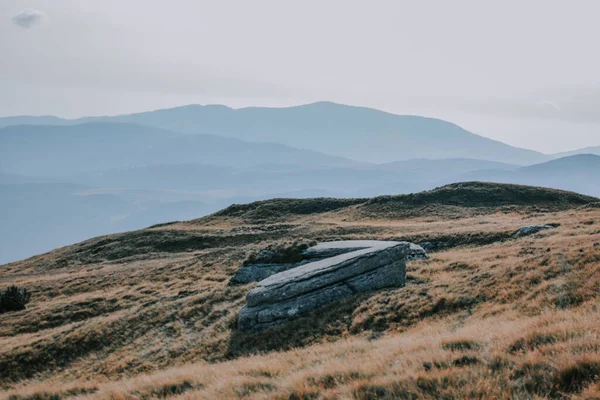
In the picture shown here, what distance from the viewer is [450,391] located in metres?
6.86

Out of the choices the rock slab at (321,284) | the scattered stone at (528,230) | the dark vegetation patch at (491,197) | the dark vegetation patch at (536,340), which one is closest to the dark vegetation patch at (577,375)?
the dark vegetation patch at (536,340)

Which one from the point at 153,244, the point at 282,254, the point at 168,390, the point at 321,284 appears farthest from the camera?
the point at 153,244

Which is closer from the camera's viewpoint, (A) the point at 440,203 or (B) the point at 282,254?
(B) the point at 282,254

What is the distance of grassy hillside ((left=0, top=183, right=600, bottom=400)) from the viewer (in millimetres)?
7590

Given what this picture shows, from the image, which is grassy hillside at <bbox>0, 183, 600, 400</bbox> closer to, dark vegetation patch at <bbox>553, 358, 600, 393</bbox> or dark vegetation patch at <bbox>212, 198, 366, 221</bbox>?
dark vegetation patch at <bbox>553, 358, 600, 393</bbox>

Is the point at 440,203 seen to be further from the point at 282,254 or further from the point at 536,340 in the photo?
the point at 536,340

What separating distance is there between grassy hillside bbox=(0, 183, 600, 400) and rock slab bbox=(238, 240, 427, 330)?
2.61ft

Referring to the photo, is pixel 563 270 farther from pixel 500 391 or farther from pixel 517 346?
pixel 500 391

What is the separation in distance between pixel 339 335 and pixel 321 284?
3801mm

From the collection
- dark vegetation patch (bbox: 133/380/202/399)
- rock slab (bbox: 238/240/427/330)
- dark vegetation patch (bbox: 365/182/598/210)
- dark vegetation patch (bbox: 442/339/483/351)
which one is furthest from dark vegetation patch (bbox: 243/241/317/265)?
dark vegetation patch (bbox: 365/182/598/210)

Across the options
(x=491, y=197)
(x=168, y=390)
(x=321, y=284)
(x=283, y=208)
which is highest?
(x=491, y=197)

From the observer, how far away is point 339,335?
628 inches

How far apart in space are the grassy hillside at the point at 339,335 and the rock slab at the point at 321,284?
0.79 meters

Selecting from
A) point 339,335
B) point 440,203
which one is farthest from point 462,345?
point 440,203
